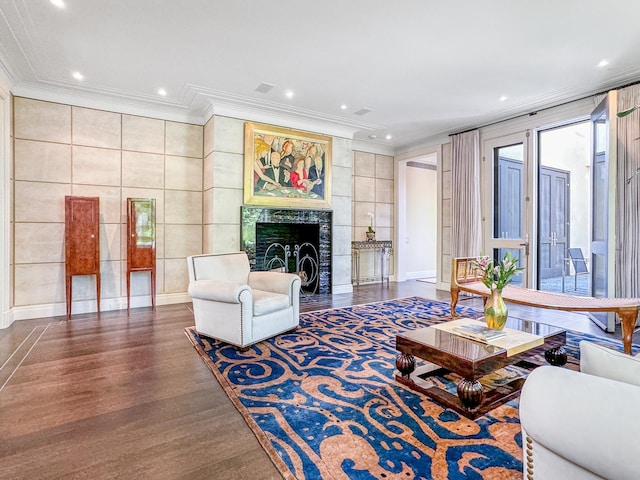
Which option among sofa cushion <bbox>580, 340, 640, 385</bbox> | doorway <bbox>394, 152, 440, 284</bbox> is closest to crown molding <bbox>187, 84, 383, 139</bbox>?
doorway <bbox>394, 152, 440, 284</bbox>

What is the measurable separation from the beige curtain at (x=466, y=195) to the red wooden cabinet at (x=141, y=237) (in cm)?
531

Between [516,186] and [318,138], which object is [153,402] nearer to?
[318,138]

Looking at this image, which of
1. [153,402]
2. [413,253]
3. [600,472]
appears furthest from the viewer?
[413,253]

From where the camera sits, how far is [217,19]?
3189mm

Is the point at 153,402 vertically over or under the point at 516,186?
under

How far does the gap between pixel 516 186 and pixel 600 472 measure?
5760 millimetres

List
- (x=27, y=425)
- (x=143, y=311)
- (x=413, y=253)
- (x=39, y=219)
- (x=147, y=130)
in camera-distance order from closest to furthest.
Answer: (x=27, y=425) → (x=39, y=219) → (x=143, y=311) → (x=147, y=130) → (x=413, y=253)

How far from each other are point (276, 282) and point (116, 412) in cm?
196

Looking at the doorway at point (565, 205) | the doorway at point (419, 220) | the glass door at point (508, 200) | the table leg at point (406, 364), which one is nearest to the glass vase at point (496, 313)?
the table leg at point (406, 364)

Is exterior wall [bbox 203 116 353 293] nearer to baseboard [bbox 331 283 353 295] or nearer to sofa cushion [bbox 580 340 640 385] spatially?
baseboard [bbox 331 283 353 295]

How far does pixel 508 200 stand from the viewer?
596 centimetres

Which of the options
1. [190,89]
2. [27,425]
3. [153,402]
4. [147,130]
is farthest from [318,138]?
[27,425]

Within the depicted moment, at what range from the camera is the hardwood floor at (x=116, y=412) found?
1.67 metres

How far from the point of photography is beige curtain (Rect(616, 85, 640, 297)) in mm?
4164
